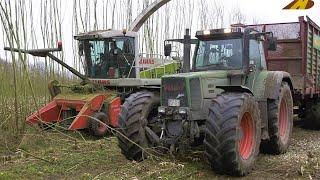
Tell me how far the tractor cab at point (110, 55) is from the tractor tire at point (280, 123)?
406 cm

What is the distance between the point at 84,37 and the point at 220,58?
4.28 meters

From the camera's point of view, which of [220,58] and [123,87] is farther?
[123,87]

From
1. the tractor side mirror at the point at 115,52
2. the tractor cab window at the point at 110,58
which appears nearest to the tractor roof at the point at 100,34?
the tractor cab window at the point at 110,58

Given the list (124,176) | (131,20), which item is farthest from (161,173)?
(131,20)

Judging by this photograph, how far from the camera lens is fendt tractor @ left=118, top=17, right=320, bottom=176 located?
5.45 metres

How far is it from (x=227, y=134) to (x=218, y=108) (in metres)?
0.32

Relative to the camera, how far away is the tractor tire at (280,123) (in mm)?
6703

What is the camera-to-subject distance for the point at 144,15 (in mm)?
11742

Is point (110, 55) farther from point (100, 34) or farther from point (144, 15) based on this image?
point (144, 15)

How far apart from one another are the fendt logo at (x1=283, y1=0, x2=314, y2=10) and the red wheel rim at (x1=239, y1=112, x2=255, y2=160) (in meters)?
4.00

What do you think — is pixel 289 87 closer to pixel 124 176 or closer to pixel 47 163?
pixel 124 176

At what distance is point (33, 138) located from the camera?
764 centimetres

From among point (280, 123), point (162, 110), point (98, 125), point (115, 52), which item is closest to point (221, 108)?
point (162, 110)

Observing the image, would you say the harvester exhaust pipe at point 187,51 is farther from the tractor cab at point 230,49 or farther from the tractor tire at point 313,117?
the tractor tire at point 313,117
